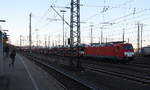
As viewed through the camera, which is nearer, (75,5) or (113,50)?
(75,5)

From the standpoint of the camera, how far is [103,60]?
51.8 meters

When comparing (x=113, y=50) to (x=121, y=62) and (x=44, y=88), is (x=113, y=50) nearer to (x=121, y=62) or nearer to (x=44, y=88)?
(x=121, y=62)

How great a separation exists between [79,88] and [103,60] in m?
34.9

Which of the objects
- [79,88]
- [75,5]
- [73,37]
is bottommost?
[79,88]

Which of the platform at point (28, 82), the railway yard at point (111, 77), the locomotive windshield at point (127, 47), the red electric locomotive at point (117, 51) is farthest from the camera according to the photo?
the locomotive windshield at point (127, 47)

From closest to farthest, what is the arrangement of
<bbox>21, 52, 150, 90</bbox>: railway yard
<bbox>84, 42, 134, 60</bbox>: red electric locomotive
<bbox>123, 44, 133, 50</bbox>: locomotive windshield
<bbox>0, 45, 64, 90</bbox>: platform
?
<bbox>0, 45, 64, 90</bbox>: platform → <bbox>21, 52, 150, 90</bbox>: railway yard → <bbox>84, 42, 134, 60</bbox>: red electric locomotive → <bbox>123, 44, 133, 50</bbox>: locomotive windshield

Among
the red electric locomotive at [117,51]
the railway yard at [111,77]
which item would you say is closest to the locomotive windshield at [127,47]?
the red electric locomotive at [117,51]

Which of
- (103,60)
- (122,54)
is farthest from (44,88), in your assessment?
(103,60)

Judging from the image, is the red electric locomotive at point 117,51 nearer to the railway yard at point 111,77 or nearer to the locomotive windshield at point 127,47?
the locomotive windshield at point 127,47

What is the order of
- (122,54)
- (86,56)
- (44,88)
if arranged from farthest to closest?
(86,56) < (122,54) < (44,88)

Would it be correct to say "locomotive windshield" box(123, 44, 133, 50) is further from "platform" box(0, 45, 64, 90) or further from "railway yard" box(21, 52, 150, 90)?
"platform" box(0, 45, 64, 90)

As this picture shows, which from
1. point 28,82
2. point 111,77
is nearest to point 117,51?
point 111,77

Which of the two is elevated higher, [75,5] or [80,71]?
[75,5]

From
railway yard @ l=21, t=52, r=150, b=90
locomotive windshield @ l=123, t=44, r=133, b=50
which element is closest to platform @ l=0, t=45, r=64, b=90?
railway yard @ l=21, t=52, r=150, b=90
